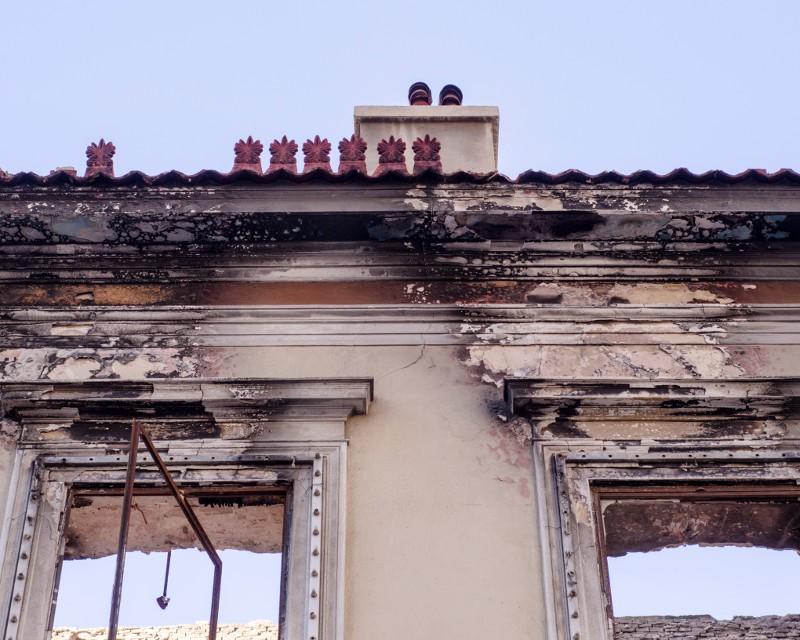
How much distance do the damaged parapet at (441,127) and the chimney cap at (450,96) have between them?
25 centimetres

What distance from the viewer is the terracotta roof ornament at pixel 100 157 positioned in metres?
6.36

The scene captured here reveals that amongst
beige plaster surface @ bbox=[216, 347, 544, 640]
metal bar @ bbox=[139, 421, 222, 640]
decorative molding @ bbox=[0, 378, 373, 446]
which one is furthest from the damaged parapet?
metal bar @ bbox=[139, 421, 222, 640]

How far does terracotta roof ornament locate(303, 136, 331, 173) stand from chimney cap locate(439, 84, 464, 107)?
10.3 feet

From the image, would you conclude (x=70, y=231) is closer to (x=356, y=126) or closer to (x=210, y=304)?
(x=210, y=304)

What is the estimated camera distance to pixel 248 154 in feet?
21.0

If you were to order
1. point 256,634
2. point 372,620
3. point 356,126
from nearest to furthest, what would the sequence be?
point 372,620
point 256,634
point 356,126

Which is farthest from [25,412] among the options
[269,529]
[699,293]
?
[699,293]

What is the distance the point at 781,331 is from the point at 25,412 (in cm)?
414

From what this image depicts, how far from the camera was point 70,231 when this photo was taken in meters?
6.26

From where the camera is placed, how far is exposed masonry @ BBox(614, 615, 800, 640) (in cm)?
619

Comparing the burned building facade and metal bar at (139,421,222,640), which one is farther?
the burned building facade

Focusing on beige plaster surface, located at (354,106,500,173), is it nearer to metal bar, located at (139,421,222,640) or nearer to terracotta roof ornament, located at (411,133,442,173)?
terracotta roof ornament, located at (411,133,442,173)

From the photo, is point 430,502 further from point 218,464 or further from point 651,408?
point 651,408

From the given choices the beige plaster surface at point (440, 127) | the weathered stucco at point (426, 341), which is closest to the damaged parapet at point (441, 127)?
the beige plaster surface at point (440, 127)
